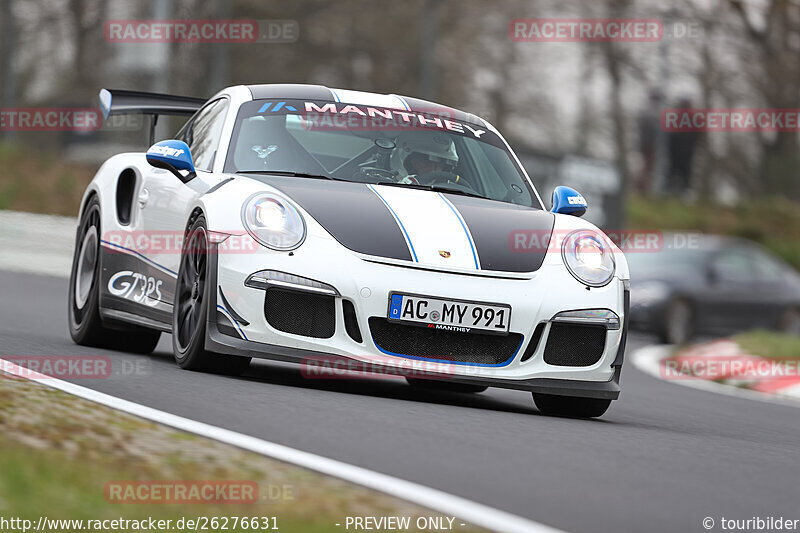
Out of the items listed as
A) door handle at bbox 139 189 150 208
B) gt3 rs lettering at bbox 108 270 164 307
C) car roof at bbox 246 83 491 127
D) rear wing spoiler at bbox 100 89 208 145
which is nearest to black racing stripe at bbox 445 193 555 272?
car roof at bbox 246 83 491 127

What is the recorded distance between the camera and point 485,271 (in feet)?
21.6

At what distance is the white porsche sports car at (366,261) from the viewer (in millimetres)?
6441

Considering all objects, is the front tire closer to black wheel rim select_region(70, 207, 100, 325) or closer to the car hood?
black wheel rim select_region(70, 207, 100, 325)

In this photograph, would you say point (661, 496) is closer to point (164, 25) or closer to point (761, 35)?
point (164, 25)

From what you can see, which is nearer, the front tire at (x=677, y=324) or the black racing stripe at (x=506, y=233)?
the black racing stripe at (x=506, y=233)

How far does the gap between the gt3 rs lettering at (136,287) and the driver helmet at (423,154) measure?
135cm

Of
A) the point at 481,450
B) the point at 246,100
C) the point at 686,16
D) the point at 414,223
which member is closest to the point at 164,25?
the point at 246,100

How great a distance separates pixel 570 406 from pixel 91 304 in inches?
110

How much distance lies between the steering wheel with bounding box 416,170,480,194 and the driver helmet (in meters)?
0.03

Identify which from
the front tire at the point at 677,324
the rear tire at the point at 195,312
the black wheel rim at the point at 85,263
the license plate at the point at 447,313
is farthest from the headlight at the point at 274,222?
the front tire at the point at 677,324

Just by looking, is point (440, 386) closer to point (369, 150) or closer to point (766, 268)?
point (369, 150)

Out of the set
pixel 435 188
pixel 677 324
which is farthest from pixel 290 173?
pixel 677 324

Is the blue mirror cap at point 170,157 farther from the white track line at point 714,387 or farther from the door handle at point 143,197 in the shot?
the white track line at point 714,387

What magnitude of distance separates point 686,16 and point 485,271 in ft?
104
